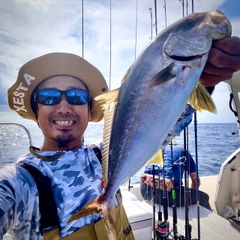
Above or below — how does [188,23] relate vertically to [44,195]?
above

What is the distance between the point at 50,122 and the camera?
1.85 metres

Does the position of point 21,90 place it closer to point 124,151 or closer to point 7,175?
point 7,175

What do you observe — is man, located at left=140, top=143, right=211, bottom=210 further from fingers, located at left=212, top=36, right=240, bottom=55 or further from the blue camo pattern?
fingers, located at left=212, top=36, right=240, bottom=55

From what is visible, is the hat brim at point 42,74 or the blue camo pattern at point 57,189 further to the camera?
the hat brim at point 42,74

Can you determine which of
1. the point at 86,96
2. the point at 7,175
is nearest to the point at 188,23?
the point at 86,96

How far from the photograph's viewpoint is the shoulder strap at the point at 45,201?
1.46 meters

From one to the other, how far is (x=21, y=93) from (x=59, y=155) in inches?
28.9

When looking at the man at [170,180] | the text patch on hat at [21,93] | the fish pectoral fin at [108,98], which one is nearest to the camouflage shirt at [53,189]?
the text patch on hat at [21,93]

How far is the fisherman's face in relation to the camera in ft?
6.06

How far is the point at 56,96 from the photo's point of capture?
1.86 metres

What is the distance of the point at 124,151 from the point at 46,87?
112 centimetres

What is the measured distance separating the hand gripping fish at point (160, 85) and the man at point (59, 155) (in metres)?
0.13

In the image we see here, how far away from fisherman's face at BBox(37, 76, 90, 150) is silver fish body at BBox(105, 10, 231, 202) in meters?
0.81

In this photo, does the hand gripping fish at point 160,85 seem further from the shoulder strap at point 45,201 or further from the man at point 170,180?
the man at point 170,180
